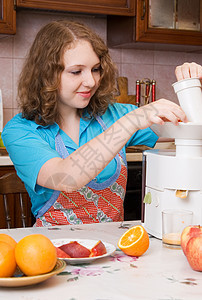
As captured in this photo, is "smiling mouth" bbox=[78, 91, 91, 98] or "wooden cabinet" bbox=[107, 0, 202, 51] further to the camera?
"wooden cabinet" bbox=[107, 0, 202, 51]

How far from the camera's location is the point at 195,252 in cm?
93

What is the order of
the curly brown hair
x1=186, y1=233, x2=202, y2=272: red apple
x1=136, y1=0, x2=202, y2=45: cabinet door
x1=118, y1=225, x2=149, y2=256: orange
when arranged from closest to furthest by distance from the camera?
x1=186, y1=233, x2=202, y2=272: red apple < x1=118, y1=225, x2=149, y2=256: orange < the curly brown hair < x1=136, y1=0, x2=202, y2=45: cabinet door

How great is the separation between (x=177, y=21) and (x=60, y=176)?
6.46 ft

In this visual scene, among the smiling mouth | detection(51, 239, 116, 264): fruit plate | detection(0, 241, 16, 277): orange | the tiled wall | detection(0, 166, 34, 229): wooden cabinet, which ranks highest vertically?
the tiled wall

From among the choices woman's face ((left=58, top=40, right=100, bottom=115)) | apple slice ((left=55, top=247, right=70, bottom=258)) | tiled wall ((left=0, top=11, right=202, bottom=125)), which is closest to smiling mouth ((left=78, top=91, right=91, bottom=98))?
woman's face ((left=58, top=40, right=100, bottom=115))

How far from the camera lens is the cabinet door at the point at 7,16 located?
258 centimetres

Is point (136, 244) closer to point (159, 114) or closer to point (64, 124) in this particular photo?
point (159, 114)

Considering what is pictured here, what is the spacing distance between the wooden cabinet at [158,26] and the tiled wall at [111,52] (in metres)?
0.11

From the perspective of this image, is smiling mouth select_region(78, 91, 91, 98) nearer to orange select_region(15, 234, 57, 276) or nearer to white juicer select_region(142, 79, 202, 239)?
white juicer select_region(142, 79, 202, 239)

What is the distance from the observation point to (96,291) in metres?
0.83

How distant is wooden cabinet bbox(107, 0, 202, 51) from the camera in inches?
114

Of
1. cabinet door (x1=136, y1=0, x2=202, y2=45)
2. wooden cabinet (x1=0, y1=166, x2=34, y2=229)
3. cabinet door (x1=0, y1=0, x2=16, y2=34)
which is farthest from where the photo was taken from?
cabinet door (x1=136, y1=0, x2=202, y2=45)

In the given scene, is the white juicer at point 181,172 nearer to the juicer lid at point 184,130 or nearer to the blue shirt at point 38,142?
the juicer lid at point 184,130

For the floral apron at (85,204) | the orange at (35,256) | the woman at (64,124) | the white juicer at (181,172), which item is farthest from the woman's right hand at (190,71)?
the orange at (35,256)
